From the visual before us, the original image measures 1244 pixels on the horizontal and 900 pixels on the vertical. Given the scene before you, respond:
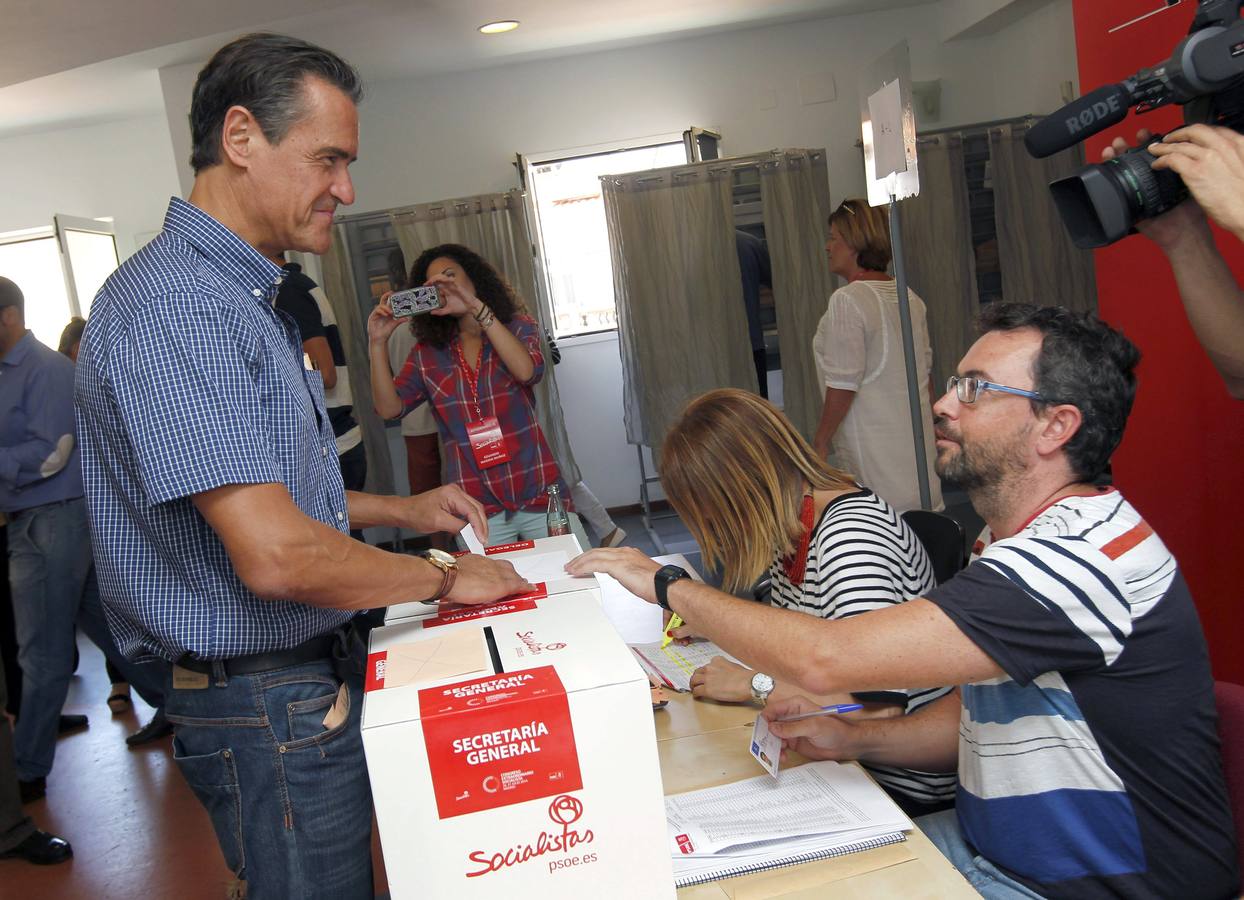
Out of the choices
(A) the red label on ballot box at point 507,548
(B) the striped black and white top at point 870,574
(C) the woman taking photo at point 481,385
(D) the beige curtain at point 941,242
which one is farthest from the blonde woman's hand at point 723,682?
(D) the beige curtain at point 941,242

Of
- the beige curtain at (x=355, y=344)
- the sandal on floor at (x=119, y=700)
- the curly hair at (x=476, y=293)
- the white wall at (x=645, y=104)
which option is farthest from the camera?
the white wall at (x=645, y=104)

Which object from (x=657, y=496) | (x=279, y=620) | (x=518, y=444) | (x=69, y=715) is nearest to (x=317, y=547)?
(x=279, y=620)

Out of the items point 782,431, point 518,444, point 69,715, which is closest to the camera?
point 782,431

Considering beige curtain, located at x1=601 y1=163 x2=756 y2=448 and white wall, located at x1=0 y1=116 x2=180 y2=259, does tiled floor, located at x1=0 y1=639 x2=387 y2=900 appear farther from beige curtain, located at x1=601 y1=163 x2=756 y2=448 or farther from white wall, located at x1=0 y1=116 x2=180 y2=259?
white wall, located at x1=0 y1=116 x2=180 y2=259

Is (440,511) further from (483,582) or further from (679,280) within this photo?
(679,280)

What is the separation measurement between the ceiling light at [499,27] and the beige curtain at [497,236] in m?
0.86

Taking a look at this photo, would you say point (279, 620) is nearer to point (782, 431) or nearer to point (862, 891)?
point (862, 891)

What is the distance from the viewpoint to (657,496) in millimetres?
6891

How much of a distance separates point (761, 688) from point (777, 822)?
1.24 ft

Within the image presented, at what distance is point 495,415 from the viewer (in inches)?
125

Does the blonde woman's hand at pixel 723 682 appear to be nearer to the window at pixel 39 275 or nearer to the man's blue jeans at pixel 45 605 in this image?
the man's blue jeans at pixel 45 605

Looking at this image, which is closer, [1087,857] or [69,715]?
[1087,857]

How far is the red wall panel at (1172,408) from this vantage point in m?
2.39

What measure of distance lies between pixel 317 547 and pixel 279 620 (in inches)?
6.1
